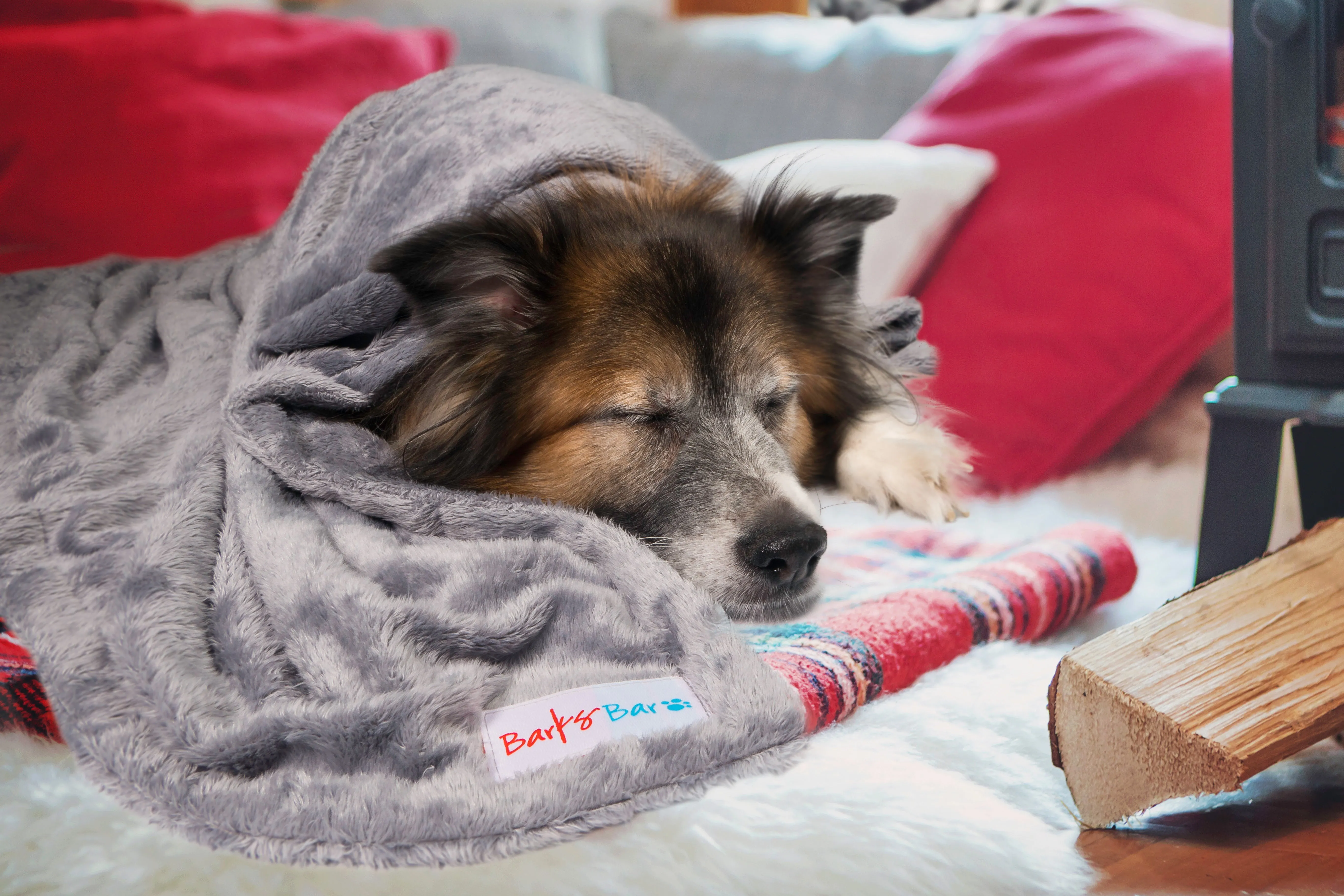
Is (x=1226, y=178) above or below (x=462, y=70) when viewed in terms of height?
below

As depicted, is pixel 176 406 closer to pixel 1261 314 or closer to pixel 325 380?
pixel 325 380

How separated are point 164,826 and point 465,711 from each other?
0.95 feet

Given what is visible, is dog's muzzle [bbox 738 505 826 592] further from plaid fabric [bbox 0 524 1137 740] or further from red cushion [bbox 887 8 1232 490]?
red cushion [bbox 887 8 1232 490]

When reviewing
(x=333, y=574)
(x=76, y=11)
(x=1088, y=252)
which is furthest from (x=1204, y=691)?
(x=76, y=11)

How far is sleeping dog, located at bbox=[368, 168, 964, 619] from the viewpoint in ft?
4.66

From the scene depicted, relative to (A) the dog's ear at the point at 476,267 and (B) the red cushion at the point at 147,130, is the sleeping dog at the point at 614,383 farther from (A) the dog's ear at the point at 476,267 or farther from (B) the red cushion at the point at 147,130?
(B) the red cushion at the point at 147,130

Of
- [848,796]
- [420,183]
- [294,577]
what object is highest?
[420,183]

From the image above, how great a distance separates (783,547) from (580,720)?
1.47ft

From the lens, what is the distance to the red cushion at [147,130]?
2.32m

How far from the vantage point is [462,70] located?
184cm

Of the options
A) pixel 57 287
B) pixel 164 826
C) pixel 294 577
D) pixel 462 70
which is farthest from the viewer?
pixel 57 287

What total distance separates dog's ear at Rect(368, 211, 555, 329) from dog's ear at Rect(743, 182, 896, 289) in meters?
0.41

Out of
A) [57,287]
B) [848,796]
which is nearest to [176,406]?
[57,287]

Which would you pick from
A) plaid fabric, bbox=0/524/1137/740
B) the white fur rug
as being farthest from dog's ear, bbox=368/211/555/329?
the white fur rug
